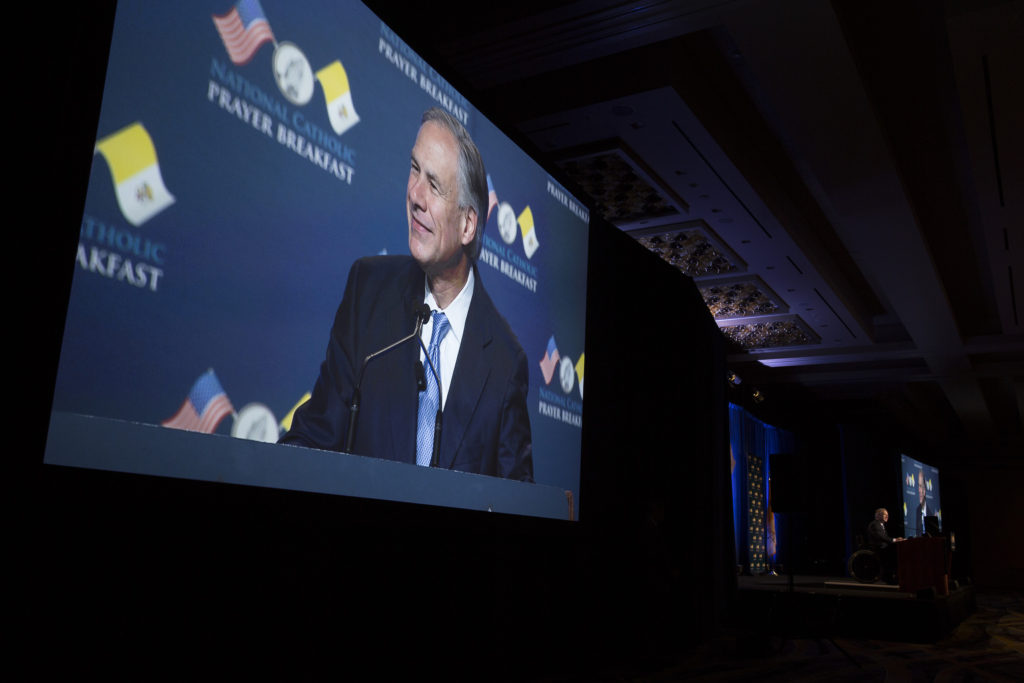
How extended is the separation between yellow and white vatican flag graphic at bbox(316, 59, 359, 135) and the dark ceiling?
0.45 meters

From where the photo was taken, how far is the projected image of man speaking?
2.65m

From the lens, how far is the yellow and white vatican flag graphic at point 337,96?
260cm

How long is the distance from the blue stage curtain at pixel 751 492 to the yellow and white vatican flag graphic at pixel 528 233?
9.66m

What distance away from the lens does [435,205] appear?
3.12 m

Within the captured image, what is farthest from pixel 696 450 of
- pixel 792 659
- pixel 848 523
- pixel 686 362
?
pixel 848 523

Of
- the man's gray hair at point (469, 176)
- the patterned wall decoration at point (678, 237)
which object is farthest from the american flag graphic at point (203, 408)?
the patterned wall decoration at point (678, 237)

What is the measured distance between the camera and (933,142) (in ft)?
20.2

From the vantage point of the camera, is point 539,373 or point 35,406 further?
point 539,373

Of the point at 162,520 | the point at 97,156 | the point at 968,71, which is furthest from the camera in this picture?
the point at 968,71

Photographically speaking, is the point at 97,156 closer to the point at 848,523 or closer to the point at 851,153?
the point at 851,153

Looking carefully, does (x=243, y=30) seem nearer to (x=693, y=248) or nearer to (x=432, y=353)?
(x=432, y=353)

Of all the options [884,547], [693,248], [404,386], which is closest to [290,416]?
[404,386]

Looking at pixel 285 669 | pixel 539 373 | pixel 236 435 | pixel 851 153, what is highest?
pixel 851 153

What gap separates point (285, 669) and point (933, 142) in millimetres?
6122
